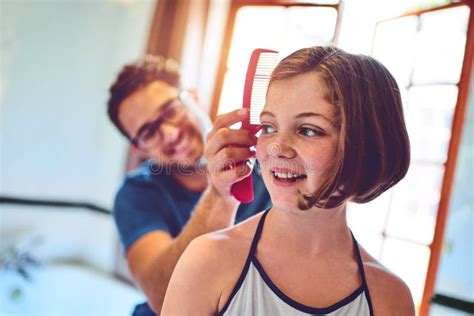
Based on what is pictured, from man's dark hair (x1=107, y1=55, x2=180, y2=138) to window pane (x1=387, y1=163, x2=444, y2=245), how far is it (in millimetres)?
459

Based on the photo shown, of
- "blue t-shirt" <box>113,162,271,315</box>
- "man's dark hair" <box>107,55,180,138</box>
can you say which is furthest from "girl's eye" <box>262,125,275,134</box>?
"man's dark hair" <box>107,55,180,138</box>

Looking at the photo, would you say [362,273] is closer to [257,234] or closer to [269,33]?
[257,234]

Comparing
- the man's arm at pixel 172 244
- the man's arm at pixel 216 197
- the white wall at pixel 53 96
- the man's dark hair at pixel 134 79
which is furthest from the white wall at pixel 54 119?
the man's arm at pixel 216 197

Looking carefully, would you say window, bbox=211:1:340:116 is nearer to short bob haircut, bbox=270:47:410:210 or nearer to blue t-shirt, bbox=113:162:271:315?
short bob haircut, bbox=270:47:410:210

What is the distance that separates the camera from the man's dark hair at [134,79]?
695mm

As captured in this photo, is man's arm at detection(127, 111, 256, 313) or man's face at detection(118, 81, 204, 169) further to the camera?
man's face at detection(118, 81, 204, 169)

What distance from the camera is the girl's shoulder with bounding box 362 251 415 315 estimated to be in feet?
Result: 1.12

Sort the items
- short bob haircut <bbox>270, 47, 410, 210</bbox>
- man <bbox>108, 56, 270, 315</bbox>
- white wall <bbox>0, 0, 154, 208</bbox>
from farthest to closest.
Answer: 1. white wall <bbox>0, 0, 154, 208</bbox>
2. man <bbox>108, 56, 270, 315</bbox>
3. short bob haircut <bbox>270, 47, 410, 210</bbox>

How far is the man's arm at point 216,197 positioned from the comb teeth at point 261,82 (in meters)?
0.01

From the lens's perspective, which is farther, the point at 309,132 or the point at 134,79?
the point at 134,79

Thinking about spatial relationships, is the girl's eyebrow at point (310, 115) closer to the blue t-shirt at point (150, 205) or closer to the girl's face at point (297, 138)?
the girl's face at point (297, 138)

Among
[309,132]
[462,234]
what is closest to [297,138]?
[309,132]

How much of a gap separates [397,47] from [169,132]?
423mm

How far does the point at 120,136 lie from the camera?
1.58m
